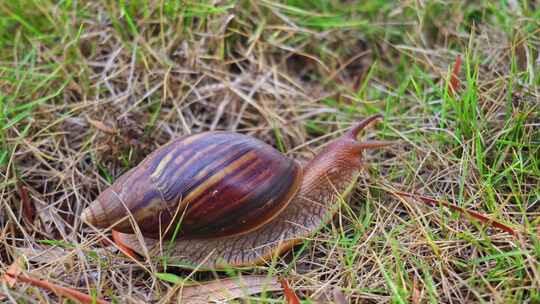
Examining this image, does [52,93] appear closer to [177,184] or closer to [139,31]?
[139,31]

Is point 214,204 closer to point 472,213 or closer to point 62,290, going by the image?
point 62,290

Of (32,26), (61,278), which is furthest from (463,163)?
(32,26)

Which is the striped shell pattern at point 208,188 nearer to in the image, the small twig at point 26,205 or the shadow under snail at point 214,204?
the shadow under snail at point 214,204

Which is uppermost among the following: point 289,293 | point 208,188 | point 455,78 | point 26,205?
point 455,78

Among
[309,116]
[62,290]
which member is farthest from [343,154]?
[62,290]

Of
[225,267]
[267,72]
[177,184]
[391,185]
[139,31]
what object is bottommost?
[225,267]

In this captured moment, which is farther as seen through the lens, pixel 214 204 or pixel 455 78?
pixel 455 78
